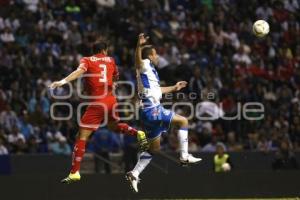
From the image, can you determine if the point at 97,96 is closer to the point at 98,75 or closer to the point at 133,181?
the point at 98,75

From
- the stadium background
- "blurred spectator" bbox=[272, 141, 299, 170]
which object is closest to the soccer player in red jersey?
the stadium background

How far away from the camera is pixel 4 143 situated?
2284 centimetres

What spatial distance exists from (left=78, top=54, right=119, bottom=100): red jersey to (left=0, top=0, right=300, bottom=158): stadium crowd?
613 cm

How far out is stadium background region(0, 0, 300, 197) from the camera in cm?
2334

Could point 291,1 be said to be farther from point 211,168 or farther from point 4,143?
point 4,143

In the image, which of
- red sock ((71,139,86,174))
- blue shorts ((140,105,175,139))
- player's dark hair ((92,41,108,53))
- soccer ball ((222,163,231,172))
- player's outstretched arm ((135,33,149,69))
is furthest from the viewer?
soccer ball ((222,163,231,172))

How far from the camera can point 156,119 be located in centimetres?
1661

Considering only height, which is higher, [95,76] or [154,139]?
[95,76]

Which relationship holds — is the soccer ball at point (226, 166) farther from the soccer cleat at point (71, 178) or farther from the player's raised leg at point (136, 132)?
the soccer cleat at point (71, 178)

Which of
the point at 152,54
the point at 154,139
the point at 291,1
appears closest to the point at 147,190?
the point at 154,139

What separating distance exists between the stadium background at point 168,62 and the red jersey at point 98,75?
5799 millimetres

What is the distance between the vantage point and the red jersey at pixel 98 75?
55.0ft

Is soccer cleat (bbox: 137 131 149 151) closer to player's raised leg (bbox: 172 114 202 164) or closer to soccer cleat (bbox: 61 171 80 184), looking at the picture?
player's raised leg (bbox: 172 114 202 164)

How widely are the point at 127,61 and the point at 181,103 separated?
9.66ft
